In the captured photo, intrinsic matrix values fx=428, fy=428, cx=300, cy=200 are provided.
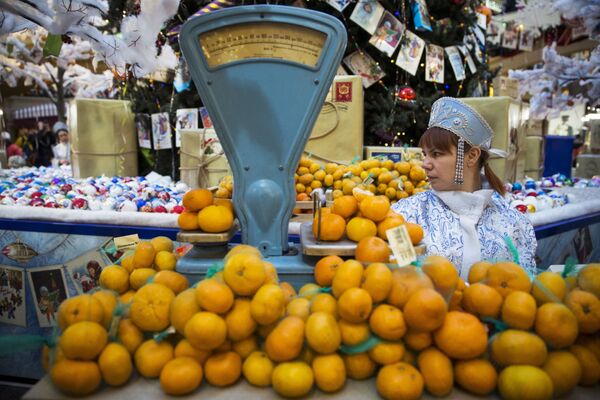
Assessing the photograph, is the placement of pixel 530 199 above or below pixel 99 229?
above

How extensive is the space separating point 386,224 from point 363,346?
36cm

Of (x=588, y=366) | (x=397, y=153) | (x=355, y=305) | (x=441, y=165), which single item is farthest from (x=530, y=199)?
(x=355, y=305)

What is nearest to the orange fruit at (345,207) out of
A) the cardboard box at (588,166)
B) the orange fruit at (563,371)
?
the orange fruit at (563,371)

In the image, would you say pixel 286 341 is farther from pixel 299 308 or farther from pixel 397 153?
pixel 397 153

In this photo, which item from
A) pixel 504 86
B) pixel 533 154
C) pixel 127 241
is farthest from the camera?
pixel 504 86

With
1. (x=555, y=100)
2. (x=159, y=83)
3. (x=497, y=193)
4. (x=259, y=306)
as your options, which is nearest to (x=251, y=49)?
(x=259, y=306)

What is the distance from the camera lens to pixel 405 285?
2.85ft

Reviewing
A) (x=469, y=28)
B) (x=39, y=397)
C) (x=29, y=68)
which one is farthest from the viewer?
(x=29, y=68)

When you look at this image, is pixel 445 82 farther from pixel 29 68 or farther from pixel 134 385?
pixel 29 68

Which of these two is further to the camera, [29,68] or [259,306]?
[29,68]

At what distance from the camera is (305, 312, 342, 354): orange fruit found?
0.82m

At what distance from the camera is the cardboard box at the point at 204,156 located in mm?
3033

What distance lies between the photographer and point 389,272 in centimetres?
88

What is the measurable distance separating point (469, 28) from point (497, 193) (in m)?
3.25
